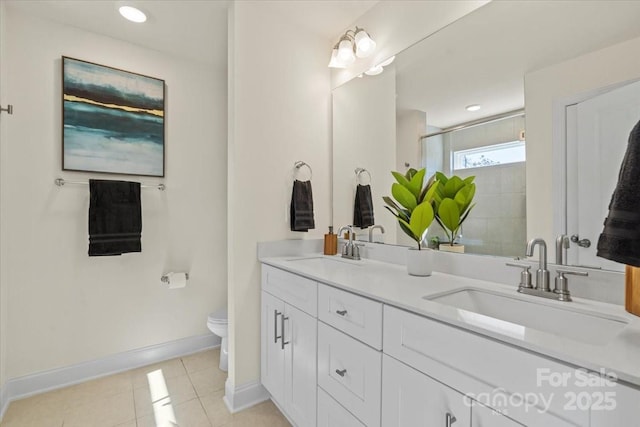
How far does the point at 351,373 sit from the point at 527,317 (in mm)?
635

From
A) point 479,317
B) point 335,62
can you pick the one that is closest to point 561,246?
point 479,317

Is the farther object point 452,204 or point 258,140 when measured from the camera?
point 258,140

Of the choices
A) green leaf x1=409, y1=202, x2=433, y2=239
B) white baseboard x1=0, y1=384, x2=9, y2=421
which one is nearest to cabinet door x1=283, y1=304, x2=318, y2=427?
green leaf x1=409, y1=202, x2=433, y2=239

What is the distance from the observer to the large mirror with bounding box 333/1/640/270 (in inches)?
37.9

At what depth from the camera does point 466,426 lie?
0.72m

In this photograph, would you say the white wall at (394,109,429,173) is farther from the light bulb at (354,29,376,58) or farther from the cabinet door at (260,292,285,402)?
the cabinet door at (260,292,285,402)

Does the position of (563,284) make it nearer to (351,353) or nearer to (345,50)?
(351,353)

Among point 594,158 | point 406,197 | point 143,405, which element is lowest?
point 143,405

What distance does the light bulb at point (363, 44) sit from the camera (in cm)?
180

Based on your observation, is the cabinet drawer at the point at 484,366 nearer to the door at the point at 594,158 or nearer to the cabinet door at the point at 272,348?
the door at the point at 594,158

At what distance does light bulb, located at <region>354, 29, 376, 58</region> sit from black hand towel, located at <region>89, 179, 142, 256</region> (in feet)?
5.93

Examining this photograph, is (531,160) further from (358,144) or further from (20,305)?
(20,305)

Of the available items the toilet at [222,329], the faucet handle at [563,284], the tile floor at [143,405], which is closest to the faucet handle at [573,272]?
the faucet handle at [563,284]

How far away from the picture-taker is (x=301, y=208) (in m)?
1.88
